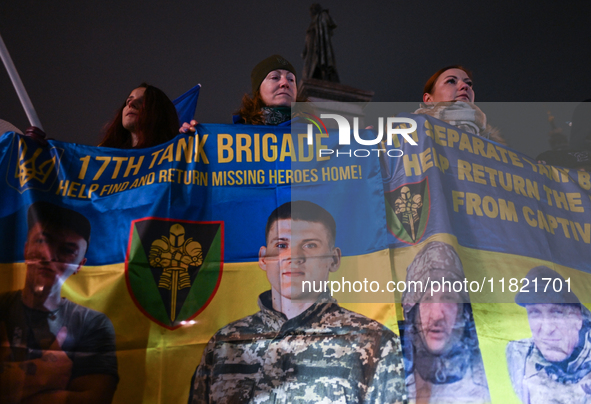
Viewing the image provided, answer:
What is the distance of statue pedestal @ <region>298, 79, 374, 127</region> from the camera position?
8531 mm

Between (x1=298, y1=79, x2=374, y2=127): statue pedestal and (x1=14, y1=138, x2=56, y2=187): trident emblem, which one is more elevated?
(x1=298, y1=79, x2=374, y2=127): statue pedestal

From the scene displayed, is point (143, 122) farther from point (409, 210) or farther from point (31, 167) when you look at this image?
point (409, 210)

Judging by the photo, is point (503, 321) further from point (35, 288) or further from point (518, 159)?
point (35, 288)

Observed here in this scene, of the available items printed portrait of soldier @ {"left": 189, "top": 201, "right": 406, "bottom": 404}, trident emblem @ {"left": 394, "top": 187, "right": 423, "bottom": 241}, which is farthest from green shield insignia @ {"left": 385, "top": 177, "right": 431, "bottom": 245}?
printed portrait of soldier @ {"left": 189, "top": 201, "right": 406, "bottom": 404}

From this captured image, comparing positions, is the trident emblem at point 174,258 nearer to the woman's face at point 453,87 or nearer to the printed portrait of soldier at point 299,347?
the printed portrait of soldier at point 299,347

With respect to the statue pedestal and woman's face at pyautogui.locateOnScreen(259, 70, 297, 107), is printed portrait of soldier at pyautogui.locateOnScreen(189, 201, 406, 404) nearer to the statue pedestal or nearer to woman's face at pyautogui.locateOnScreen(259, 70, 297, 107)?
woman's face at pyautogui.locateOnScreen(259, 70, 297, 107)

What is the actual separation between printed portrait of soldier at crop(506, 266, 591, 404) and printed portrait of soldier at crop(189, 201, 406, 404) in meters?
0.60

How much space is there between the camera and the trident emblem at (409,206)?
2.70m

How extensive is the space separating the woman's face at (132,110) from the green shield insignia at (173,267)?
3.07 ft

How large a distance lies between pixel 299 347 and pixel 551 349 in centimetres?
123

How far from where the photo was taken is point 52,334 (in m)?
2.41

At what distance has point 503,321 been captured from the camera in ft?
8.32

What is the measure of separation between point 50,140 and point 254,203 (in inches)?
48.9

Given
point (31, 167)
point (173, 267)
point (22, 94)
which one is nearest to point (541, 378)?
point (173, 267)
